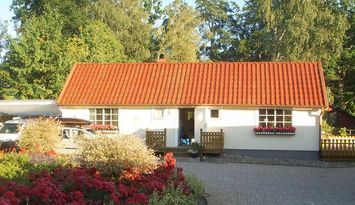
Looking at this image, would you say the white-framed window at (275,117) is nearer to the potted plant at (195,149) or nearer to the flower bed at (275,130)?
the flower bed at (275,130)

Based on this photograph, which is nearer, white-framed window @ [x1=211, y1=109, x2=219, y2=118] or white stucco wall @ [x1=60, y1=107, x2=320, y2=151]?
white stucco wall @ [x1=60, y1=107, x2=320, y2=151]

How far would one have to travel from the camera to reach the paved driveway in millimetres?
13578

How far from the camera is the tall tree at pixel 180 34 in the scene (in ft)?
159

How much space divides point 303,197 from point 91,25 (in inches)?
1151

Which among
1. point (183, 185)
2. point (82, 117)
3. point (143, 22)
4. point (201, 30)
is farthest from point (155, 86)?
point (201, 30)

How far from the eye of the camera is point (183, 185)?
1210 cm

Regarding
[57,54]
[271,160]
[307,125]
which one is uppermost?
[57,54]

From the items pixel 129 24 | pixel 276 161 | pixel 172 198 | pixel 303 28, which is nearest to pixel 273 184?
pixel 172 198

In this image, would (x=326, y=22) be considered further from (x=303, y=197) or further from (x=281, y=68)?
(x=303, y=197)

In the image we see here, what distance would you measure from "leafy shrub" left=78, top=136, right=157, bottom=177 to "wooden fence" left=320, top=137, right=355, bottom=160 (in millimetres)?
13103

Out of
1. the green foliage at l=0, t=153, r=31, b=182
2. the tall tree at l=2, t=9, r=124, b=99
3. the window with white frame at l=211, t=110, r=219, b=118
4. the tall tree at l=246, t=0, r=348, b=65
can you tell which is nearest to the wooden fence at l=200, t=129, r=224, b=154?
the window with white frame at l=211, t=110, r=219, b=118

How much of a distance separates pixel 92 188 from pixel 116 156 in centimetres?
347

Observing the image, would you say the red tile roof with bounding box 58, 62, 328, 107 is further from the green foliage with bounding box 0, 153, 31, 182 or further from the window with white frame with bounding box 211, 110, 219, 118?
the green foliage with bounding box 0, 153, 31, 182

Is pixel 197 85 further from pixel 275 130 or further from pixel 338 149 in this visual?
pixel 338 149
